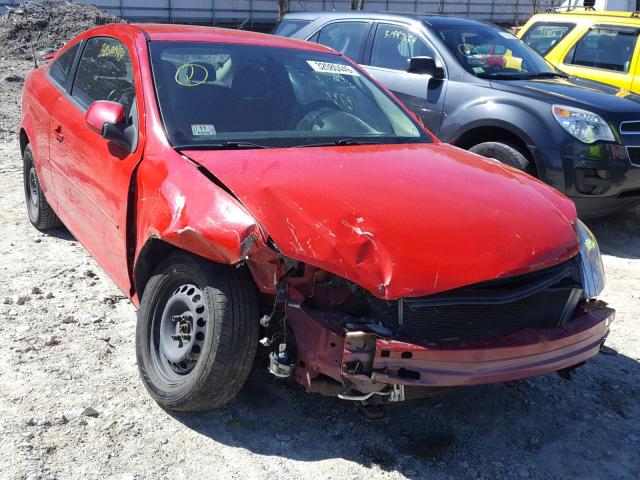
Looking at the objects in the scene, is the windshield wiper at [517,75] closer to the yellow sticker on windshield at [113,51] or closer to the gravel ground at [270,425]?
the gravel ground at [270,425]

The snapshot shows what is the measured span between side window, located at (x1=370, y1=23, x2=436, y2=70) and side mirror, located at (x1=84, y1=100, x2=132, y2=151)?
13.2 feet

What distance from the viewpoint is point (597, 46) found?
8672mm

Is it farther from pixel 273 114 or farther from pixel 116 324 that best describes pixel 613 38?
pixel 116 324

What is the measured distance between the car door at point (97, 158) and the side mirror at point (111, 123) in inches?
2.1

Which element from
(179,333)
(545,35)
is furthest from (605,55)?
(179,333)

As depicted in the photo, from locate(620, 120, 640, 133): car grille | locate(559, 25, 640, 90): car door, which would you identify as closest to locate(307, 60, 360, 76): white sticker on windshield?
locate(620, 120, 640, 133): car grille

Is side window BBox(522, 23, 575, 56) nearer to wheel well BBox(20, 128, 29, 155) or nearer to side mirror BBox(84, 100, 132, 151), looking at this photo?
wheel well BBox(20, 128, 29, 155)

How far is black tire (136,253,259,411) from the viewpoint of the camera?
300 cm

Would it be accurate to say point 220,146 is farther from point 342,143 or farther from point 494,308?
point 494,308

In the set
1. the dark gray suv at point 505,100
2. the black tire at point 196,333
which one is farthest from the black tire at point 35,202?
the dark gray suv at point 505,100

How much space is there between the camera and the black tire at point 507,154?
614 centimetres

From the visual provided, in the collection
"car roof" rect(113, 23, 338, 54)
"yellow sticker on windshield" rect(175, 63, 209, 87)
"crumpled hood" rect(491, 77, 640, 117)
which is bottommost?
"crumpled hood" rect(491, 77, 640, 117)

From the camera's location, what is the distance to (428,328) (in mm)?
2869

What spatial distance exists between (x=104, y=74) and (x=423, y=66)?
3.23 metres
